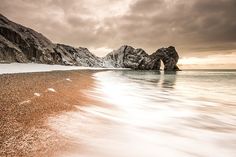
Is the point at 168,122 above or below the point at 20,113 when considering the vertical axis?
below

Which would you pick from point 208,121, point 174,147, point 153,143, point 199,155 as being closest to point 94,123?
point 153,143

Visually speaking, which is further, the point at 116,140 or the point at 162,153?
the point at 116,140

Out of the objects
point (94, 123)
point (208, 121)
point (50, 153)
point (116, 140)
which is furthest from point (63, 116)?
point (208, 121)

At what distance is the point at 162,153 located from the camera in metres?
4.95

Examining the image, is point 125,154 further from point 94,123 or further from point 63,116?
point 63,116

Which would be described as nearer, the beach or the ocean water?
the beach

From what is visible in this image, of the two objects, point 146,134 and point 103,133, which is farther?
point 146,134

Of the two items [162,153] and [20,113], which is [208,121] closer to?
[162,153]

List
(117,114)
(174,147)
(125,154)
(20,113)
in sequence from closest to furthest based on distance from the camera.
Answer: (125,154) → (174,147) → (20,113) → (117,114)

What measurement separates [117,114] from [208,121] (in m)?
3.21

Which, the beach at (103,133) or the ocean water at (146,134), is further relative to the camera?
the ocean water at (146,134)

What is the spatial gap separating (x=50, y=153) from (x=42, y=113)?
10.0 ft

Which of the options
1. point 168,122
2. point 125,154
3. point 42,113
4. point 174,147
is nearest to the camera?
point 125,154

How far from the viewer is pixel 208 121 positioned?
8258mm
